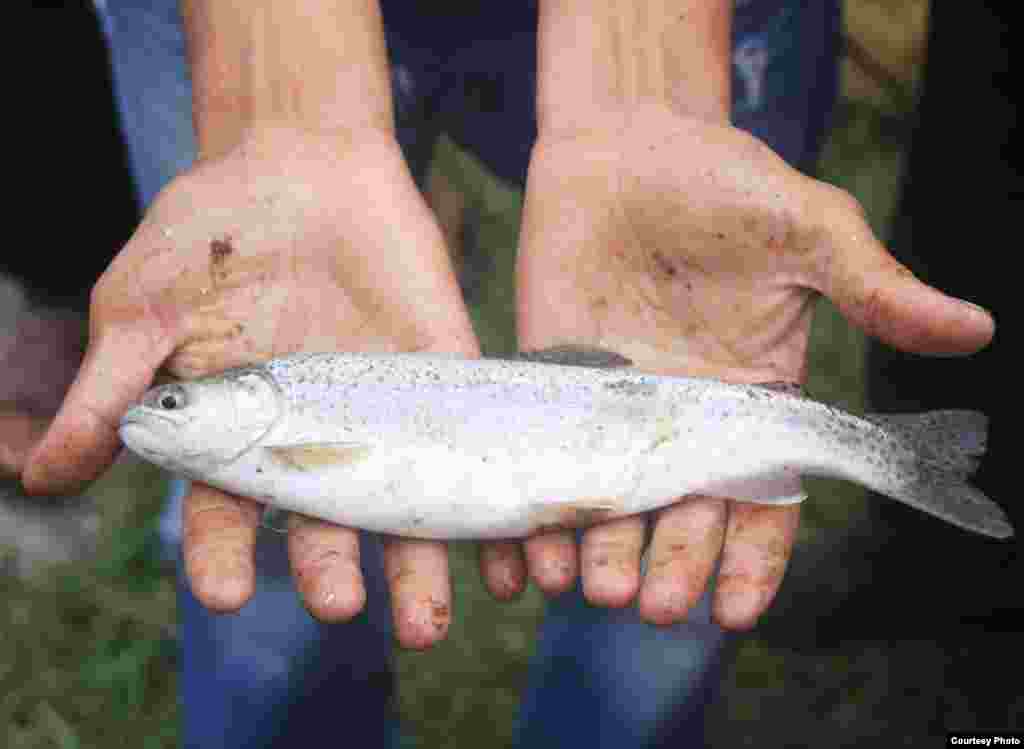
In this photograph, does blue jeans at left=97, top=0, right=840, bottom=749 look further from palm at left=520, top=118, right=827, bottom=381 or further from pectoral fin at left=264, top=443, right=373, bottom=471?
palm at left=520, top=118, right=827, bottom=381

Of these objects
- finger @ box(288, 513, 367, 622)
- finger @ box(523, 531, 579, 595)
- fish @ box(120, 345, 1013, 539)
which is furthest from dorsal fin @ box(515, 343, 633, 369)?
finger @ box(288, 513, 367, 622)

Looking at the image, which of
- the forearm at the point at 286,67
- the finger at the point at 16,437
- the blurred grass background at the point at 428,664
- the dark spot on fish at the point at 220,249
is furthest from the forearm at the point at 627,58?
the finger at the point at 16,437

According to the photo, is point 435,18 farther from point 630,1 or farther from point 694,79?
point 694,79

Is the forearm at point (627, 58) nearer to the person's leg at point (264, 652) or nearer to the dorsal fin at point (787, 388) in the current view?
the dorsal fin at point (787, 388)

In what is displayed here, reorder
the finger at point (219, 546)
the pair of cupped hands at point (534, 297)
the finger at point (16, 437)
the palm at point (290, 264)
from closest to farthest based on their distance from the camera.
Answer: the finger at point (219, 546) < the pair of cupped hands at point (534, 297) < the palm at point (290, 264) < the finger at point (16, 437)

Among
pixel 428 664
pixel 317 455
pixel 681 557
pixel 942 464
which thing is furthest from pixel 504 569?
pixel 428 664

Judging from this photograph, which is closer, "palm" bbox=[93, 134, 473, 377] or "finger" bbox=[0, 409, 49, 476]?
"palm" bbox=[93, 134, 473, 377]

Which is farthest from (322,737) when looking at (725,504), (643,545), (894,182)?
(894,182)
